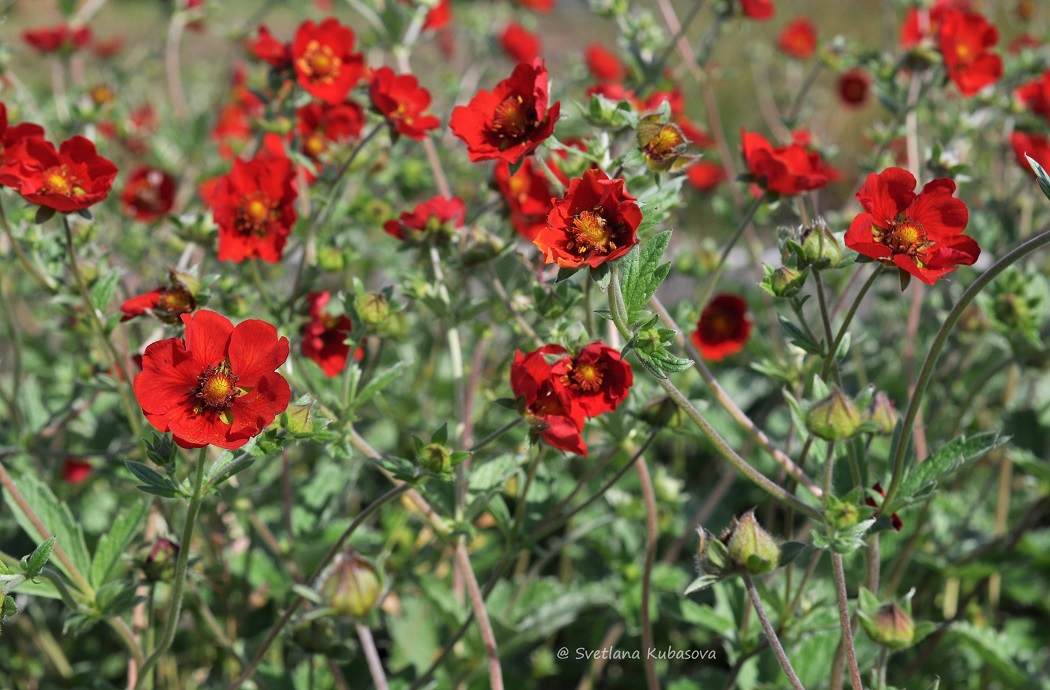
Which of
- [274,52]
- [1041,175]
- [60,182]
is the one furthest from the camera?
[274,52]

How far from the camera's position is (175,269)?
1717 millimetres

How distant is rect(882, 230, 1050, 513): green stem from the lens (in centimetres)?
120

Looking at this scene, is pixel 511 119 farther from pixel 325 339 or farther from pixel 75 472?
pixel 75 472

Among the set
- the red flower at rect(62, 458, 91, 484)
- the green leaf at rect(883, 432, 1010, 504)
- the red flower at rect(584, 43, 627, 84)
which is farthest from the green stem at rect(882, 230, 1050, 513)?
the red flower at rect(584, 43, 627, 84)

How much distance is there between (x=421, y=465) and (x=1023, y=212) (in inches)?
94.8

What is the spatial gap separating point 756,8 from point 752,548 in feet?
5.88

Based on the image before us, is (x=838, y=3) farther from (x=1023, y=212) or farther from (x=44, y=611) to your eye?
(x=44, y=611)

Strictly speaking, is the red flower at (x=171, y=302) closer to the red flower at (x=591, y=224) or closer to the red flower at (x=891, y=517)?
the red flower at (x=591, y=224)

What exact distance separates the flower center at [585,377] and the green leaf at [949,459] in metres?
0.55

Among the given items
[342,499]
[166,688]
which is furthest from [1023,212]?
[166,688]

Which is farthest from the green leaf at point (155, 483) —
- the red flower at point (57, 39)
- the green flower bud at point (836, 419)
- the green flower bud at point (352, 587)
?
the red flower at point (57, 39)

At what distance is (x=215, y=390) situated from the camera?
53.7 inches

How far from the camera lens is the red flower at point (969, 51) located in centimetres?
245

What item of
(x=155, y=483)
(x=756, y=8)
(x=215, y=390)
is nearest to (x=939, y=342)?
(x=215, y=390)
